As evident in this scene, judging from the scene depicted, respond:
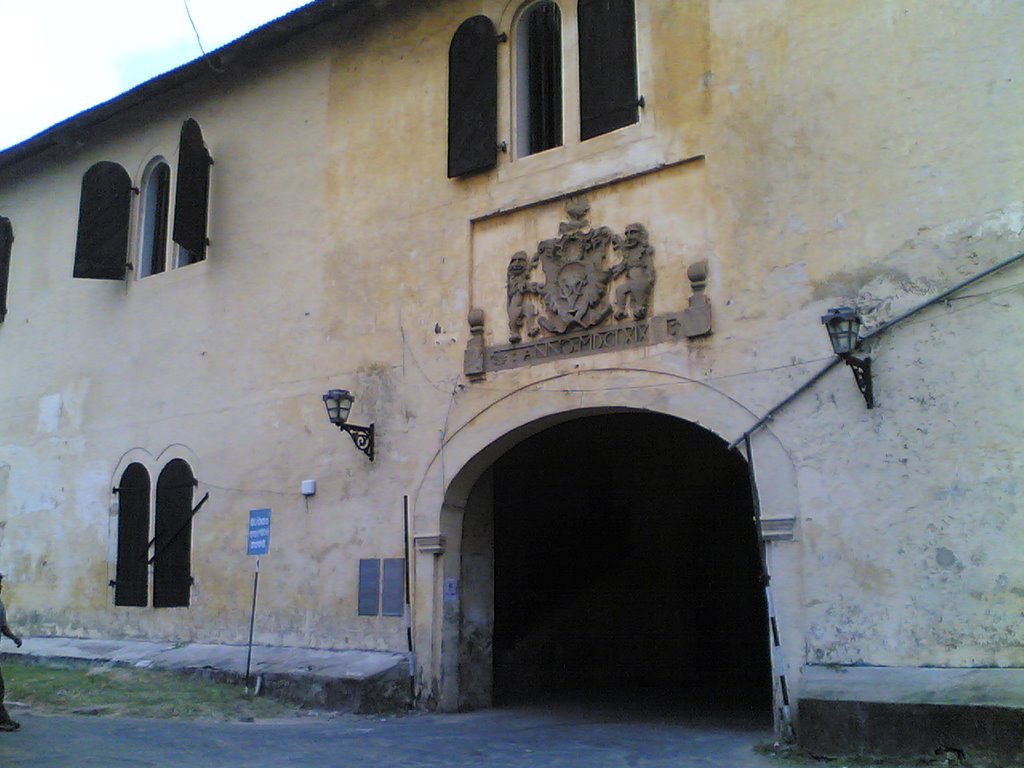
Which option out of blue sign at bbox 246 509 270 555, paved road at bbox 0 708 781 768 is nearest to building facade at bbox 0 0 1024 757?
blue sign at bbox 246 509 270 555

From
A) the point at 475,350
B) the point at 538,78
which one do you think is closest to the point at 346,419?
the point at 475,350

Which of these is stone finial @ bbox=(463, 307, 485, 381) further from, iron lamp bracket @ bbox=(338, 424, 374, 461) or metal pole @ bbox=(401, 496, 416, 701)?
metal pole @ bbox=(401, 496, 416, 701)

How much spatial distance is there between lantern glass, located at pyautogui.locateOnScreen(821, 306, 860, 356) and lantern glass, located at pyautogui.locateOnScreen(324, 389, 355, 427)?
5746 millimetres

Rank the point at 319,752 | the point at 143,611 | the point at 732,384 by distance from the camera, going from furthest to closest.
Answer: the point at 143,611 → the point at 732,384 → the point at 319,752

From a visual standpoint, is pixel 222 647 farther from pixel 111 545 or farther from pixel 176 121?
pixel 176 121

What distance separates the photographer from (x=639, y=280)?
1094 cm

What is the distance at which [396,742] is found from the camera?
385 inches

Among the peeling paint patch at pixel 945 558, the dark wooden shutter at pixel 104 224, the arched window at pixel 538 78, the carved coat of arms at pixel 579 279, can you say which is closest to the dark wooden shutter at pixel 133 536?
the dark wooden shutter at pixel 104 224

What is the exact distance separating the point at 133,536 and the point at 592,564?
6647 millimetres

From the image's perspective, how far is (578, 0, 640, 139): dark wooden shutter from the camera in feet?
37.6

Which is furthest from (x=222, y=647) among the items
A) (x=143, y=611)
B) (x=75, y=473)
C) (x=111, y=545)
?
(x=75, y=473)

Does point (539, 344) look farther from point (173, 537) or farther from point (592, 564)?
point (173, 537)

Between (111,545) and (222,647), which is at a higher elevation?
(111,545)

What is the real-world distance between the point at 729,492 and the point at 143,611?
341 inches
